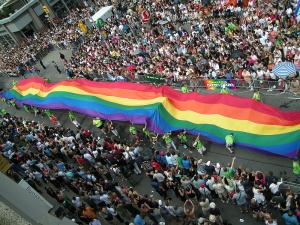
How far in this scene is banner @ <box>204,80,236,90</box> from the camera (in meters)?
16.8

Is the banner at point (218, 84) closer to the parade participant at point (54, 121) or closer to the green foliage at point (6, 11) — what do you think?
the parade participant at point (54, 121)

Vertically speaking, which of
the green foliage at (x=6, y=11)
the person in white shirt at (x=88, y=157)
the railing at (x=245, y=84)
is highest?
the green foliage at (x=6, y=11)

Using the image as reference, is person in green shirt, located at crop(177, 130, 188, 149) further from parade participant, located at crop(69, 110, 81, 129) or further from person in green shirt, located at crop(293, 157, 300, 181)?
parade participant, located at crop(69, 110, 81, 129)

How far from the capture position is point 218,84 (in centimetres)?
1719

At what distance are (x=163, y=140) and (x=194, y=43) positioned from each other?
8.42m

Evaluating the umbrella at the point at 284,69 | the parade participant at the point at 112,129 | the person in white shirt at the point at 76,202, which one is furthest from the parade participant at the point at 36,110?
the umbrella at the point at 284,69

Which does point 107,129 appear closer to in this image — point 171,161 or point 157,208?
point 171,161

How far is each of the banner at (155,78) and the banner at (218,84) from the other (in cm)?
301

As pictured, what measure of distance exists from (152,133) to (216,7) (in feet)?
43.5

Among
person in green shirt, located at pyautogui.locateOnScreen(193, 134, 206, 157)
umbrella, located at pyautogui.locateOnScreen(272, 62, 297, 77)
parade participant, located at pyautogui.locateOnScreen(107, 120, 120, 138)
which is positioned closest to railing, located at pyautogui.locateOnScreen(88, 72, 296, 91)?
umbrella, located at pyautogui.locateOnScreen(272, 62, 297, 77)

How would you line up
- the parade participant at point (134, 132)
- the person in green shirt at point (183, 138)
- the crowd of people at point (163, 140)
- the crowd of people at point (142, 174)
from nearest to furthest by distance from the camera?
the crowd of people at point (142, 174) → the crowd of people at point (163, 140) → the person in green shirt at point (183, 138) → the parade participant at point (134, 132)

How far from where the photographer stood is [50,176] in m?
14.6

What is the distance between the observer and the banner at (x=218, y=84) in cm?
1679

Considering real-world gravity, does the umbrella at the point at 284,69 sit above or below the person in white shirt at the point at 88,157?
below
